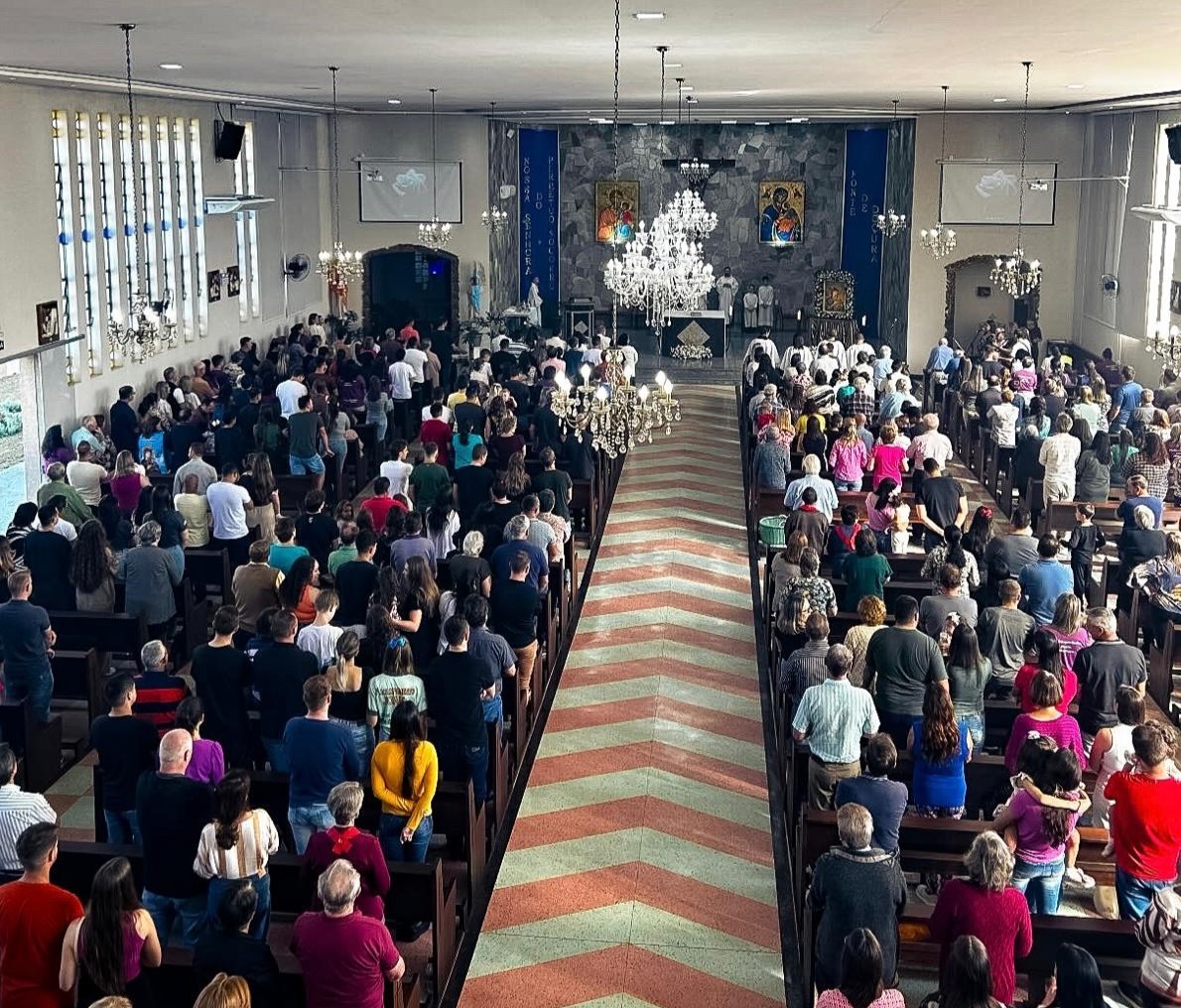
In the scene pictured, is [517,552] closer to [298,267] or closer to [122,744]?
[122,744]

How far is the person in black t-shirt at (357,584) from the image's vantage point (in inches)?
413

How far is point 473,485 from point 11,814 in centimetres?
753

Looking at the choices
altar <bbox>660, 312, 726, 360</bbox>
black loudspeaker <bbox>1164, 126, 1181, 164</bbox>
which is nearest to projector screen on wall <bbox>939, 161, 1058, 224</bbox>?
altar <bbox>660, 312, 726, 360</bbox>

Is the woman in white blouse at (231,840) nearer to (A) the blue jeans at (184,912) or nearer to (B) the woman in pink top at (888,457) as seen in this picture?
(A) the blue jeans at (184,912)

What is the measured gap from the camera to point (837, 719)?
27.1 feet

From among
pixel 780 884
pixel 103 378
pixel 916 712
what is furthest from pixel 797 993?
pixel 103 378

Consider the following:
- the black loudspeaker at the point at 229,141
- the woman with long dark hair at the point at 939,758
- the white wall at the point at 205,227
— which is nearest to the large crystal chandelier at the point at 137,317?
the white wall at the point at 205,227

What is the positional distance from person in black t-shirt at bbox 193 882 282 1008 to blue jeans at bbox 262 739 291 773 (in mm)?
2962

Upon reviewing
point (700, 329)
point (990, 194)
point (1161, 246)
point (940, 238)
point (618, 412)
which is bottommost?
point (700, 329)

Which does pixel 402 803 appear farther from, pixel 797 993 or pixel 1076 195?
pixel 1076 195

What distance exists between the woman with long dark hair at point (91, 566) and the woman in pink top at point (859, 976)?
773cm

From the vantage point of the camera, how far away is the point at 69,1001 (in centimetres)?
602

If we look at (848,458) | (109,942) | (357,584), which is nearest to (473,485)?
(357,584)

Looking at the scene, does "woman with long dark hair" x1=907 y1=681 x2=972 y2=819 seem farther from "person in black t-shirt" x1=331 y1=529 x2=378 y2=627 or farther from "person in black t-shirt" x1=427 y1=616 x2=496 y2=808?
"person in black t-shirt" x1=331 y1=529 x2=378 y2=627
